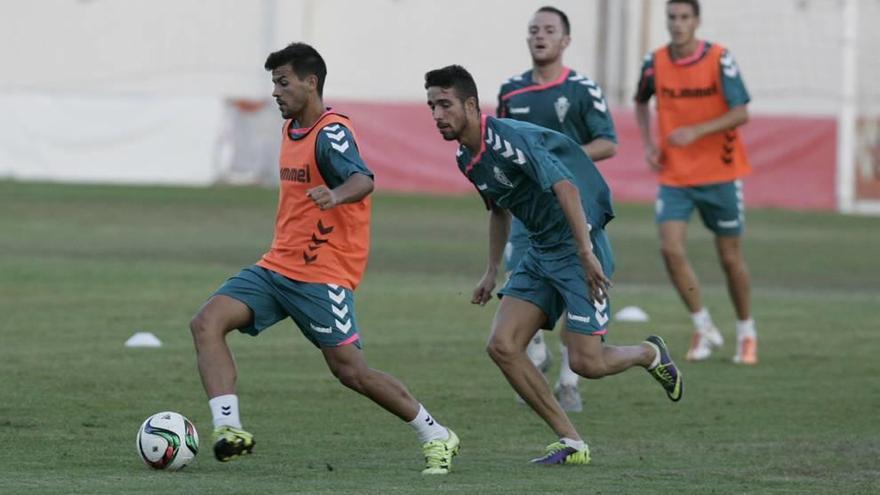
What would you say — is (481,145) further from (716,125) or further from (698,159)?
(698,159)

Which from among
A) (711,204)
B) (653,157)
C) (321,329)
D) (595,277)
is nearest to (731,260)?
(711,204)

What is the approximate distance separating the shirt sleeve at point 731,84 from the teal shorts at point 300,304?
542 centimetres

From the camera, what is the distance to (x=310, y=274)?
325 inches

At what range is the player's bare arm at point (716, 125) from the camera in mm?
12609

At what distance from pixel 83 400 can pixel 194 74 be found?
32.4 metres

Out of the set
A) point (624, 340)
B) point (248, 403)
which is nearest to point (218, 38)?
point (624, 340)

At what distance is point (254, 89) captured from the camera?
1646 inches

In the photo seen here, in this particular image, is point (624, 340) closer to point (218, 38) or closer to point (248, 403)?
point (248, 403)

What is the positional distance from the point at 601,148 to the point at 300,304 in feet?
10.7

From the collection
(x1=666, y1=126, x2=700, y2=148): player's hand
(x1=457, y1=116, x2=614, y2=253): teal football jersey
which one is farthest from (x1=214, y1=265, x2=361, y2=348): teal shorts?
(x1=666, y1=126, x2=700, y2=148): player's hand

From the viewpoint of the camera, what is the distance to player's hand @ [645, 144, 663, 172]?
13094 millimetres

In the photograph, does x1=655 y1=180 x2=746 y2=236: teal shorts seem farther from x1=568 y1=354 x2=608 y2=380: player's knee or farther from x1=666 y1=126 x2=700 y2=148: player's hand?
x1=568 y1=354 x2=608 y2=380: player's knee

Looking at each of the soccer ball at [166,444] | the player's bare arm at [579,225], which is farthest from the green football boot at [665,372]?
the soccer ball at [166,444]

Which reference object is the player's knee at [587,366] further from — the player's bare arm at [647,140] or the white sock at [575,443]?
the player's bare arm at [647,140]
